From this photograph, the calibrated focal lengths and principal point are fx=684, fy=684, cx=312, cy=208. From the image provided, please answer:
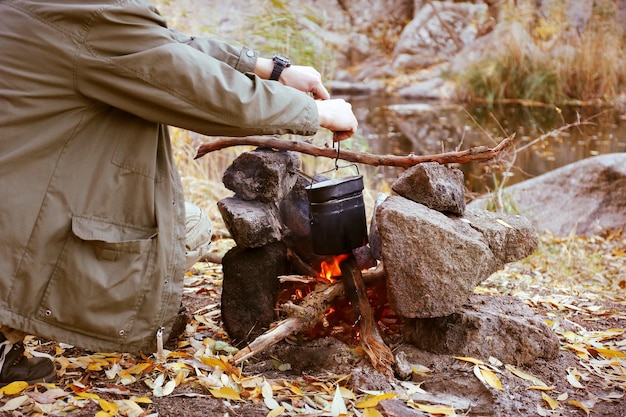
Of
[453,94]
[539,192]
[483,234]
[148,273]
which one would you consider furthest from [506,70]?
[148,273]

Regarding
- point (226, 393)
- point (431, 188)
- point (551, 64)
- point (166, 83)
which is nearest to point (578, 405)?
point (431, 188)

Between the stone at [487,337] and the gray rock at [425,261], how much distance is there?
0.36 feet

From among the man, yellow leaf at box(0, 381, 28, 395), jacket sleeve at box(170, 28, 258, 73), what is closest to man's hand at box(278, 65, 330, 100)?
jacket sleeve at box(170, 28, 258, 73)

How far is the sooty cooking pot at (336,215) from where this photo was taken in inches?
95.0

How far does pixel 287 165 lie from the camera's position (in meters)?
2.75

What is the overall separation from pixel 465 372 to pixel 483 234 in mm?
547

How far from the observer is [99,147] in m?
2.13

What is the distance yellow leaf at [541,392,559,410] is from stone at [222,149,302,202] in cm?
120

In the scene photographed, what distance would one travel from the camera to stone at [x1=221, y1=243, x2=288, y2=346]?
2.65 meters

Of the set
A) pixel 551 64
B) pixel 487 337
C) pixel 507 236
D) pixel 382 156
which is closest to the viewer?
pixel 487 337

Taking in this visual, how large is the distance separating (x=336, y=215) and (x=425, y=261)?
1.16ft

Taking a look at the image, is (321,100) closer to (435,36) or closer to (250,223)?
(250,223)

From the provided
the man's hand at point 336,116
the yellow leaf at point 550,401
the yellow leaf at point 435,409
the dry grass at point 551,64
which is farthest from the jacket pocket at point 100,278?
the dry grass at point 551,64

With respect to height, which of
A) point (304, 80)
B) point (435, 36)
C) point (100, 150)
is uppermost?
point (304, 80)
